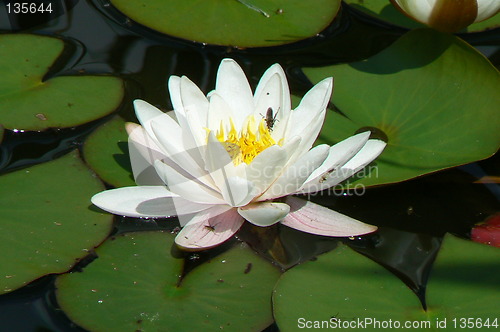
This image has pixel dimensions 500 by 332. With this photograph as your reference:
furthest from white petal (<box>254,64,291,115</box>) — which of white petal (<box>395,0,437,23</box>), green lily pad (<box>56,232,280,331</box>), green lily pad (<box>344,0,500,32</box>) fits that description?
green lily pad (<box>344,0,500,32</box>)

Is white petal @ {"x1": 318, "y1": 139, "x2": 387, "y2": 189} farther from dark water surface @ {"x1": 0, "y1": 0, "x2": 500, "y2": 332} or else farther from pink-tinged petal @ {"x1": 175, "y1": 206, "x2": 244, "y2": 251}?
pink-tinged petal @ {"x1": 175, "y1": 206, "x2": 244, "y2": 251}

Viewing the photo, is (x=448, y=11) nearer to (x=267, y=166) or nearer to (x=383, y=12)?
(x=383, y=12)

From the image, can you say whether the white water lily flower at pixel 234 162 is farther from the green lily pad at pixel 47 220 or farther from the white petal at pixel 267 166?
the green lily pad at pixel 47 220

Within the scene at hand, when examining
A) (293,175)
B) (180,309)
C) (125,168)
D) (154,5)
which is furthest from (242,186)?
(154,5)

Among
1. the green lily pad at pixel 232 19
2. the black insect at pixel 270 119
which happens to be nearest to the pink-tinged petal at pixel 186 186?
the black insect at pixel 270 119

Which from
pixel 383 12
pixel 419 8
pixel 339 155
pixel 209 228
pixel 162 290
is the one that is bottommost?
pixel 162 290

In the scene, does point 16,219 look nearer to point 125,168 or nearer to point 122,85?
point 125,168

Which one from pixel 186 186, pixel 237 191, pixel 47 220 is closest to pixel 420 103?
pixel 237 191
